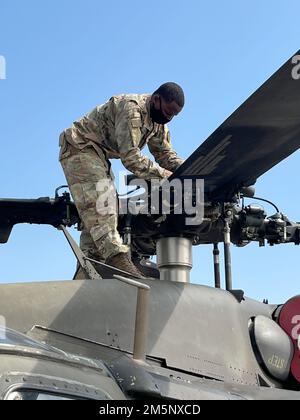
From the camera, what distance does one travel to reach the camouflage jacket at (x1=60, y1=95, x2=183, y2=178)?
482 cm

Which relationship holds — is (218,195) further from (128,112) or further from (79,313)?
(79,313)

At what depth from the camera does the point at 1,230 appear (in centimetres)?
548

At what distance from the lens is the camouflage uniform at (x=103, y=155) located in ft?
15.7

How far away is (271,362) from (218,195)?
1248 mm

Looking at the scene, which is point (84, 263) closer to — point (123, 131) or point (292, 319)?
point (123, 131)

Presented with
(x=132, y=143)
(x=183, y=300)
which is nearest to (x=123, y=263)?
(x=183, y=300)

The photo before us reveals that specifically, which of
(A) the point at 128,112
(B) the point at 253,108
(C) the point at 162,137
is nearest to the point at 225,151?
(B) the point at 253,108

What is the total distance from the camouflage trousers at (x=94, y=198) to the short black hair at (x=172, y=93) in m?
0.65

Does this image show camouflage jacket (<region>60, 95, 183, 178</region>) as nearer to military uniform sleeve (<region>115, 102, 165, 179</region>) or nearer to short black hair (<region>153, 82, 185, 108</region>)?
military uniform sleeve (<region>115, 102, 165, 179</region>)

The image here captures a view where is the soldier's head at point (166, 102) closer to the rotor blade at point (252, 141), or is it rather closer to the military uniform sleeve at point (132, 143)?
the military uniform sleeve at point (132, 143)

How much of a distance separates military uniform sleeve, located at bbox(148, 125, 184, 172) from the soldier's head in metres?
0.54

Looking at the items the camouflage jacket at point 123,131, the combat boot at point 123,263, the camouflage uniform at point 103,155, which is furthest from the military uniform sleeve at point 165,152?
the combat boot at point 123,263

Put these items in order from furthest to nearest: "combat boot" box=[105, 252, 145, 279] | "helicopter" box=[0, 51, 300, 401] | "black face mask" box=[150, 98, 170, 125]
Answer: "black face mask" box=[150, 98, 170, 125]
"combat boot" box=[105, 252, 145, 279]
"helicopter" box=[0, 51, 300, 401]

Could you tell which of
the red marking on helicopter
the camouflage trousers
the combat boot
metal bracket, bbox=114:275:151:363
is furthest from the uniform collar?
metal bracket, bbox=114:275:151:363
